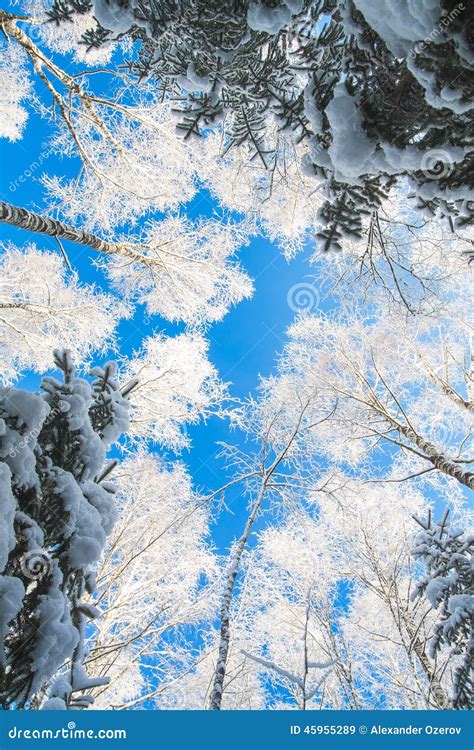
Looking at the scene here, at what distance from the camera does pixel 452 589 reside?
3.34 m

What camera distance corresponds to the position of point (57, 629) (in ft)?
6.15

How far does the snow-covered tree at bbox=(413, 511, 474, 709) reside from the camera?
10.2 ft

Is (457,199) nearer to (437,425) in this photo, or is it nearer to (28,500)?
(28,500)

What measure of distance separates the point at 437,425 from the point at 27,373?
7.23 meters

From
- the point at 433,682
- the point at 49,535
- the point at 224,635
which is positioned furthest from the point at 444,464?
the point at 49,535

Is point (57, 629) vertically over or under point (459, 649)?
under

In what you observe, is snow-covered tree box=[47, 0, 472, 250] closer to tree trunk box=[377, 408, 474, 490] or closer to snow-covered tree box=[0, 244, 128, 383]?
tree trunk box=[377, 408, 474, 490]

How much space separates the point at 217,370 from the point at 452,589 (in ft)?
16.5

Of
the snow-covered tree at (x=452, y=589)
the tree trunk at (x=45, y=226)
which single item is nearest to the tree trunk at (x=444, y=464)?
the snow-covered tree at (x=452, y=589)

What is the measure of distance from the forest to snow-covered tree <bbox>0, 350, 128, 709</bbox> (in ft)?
0.11

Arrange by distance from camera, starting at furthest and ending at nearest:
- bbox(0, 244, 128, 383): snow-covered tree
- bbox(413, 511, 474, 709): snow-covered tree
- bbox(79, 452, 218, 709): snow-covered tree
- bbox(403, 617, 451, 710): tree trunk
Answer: bbox(0, 244, 128, 383): snow-covered tree → bbox(79, 452, 218, 709): snow-covered tree → bbox(403, 617, 451, 710): tree trunk → bbox(413, 511, 474, 709): snow-covered tree

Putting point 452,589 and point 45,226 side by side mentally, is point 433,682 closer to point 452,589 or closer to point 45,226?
point 452,589

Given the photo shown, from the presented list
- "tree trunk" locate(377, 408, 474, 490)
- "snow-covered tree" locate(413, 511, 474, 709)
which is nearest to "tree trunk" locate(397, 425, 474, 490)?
"tree trunk" locate(377, 408, 474, 490)
